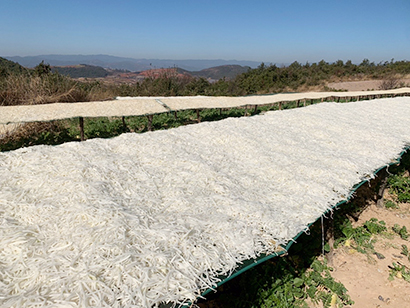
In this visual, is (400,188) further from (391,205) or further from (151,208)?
(151,208)

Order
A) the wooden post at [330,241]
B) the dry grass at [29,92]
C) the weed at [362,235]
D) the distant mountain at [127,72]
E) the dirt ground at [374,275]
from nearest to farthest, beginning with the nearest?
1. the dirt ground at [374,275]
2. the wooden post at [330,241]
3. the weed at [362,235]
4. the dry grass at [29,92]
5. the distant mountain at [127,72]

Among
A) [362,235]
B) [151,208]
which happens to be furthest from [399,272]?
[151,208]

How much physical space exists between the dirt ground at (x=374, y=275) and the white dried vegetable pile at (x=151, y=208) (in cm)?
133

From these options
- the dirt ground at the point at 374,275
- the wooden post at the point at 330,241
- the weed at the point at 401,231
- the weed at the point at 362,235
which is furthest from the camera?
the weed at the point at 401,231

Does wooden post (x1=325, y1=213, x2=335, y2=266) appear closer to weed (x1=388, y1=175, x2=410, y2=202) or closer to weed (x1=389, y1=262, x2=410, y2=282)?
weed (x1=389, y1=262, x2=410, y2=282)

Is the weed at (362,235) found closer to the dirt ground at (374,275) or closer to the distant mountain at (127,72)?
the dirt ground at (374,275)

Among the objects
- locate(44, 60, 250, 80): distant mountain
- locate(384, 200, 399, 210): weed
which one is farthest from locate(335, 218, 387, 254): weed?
locate(44, 60, 250, 80): distant mountain

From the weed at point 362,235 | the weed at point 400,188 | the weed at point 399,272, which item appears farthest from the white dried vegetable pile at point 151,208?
the weed at point 400,188

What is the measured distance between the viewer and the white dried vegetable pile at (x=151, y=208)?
5.15 feet

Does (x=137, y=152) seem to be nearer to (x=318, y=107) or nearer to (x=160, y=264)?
(x=160, y=264)

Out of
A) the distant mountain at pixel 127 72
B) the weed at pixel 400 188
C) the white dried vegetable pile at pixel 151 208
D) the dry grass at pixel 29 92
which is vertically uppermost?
the distant mountain at pixel 127 72

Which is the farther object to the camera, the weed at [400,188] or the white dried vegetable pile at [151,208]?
the weed at [400,188]

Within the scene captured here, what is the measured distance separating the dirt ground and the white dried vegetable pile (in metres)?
1.33

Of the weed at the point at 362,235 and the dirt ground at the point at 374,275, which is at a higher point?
the weed at the point at 362,235
